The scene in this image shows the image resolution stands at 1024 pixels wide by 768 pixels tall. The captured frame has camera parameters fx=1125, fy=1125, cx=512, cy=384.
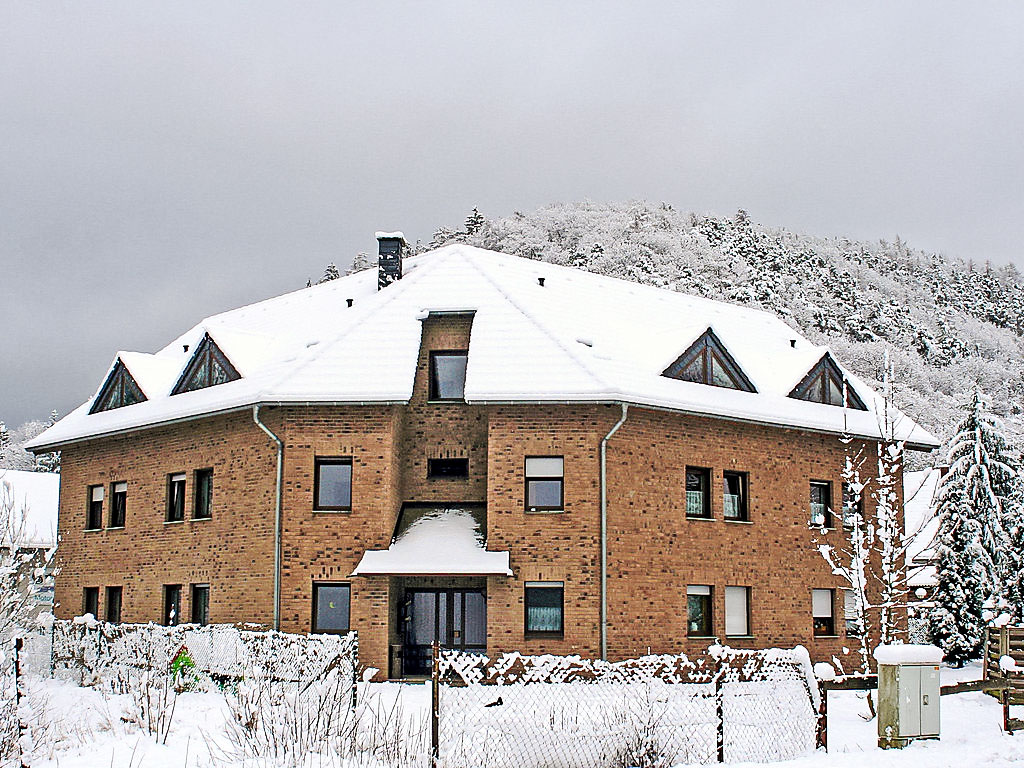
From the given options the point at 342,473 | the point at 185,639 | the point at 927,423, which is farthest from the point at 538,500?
the point at 927,423

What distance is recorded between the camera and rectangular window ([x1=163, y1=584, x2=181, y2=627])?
24203 mm

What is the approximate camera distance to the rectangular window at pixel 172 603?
2420 centimetres

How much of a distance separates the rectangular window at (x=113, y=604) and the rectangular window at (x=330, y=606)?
673 cm

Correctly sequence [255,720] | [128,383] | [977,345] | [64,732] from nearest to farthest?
[255,720] < [64,732] < [128,383] < [977,345]

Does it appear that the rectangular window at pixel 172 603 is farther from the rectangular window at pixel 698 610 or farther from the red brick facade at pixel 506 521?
the rectangular window at pixel 698 610

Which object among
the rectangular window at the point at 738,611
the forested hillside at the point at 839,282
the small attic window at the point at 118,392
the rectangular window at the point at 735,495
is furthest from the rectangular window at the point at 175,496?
the forested hillside at the point at 839,282

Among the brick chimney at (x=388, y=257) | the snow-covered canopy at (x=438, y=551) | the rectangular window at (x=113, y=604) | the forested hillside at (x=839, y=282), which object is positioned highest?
the forested hillside at (x=839, y=282)

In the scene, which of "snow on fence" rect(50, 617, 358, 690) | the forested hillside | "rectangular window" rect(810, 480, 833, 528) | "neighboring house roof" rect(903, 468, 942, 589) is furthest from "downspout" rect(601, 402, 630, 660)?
the forested hillside

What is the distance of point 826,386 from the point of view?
2681 centimetres

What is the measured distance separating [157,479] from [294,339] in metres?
4.45

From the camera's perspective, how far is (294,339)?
2653cm

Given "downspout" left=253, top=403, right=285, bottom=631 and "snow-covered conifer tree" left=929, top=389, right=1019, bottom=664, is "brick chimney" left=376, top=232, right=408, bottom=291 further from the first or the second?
"snow-covered conifer tree" left=929, top=389, right=1019, bottom=664

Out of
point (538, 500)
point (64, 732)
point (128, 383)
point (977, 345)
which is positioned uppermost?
point (977, 345)

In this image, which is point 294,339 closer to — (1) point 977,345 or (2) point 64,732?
(2) point 64,732
